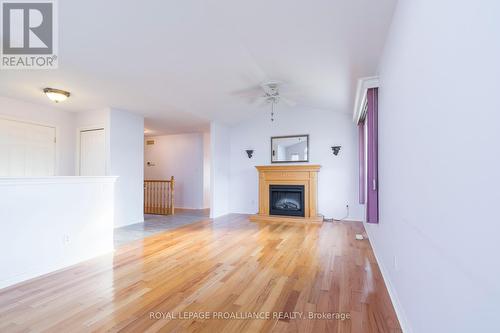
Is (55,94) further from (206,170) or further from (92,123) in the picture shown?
(206,170)

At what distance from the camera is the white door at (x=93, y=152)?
Answer: 514cm

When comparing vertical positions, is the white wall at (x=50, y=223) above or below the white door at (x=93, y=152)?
below

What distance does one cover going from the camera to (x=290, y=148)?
642cm

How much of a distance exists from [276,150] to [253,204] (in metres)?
1.62

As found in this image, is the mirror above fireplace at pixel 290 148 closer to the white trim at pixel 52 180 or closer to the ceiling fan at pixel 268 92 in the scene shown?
the ceiling fan at pixel 268 92

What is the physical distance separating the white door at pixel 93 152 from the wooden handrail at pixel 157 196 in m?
2.12

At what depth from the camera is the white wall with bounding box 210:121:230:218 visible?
252 inches

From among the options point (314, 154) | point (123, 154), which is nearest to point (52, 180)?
point (123, 154)

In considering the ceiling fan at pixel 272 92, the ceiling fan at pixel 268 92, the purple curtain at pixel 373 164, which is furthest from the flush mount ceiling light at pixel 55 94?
the purple curtain at pixel 373 164

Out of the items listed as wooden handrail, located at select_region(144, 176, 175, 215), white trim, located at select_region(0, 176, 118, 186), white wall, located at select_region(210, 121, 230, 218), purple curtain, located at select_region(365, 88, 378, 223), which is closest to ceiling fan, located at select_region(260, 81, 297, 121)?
purple curtain, located at select_region(365, 88, 378, 223)

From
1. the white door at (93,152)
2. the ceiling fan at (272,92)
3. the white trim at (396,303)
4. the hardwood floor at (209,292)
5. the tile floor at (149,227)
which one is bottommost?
the tile floor at (149,227)

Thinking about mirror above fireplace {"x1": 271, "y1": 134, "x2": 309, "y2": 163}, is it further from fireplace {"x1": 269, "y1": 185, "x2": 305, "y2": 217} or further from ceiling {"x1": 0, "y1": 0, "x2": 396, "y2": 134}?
ceiling {"x1": 0, "y1": 0, "x2": 396, "y2": 134}

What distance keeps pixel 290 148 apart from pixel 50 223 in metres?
5.04

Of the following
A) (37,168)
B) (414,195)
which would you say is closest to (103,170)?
(37,168)
